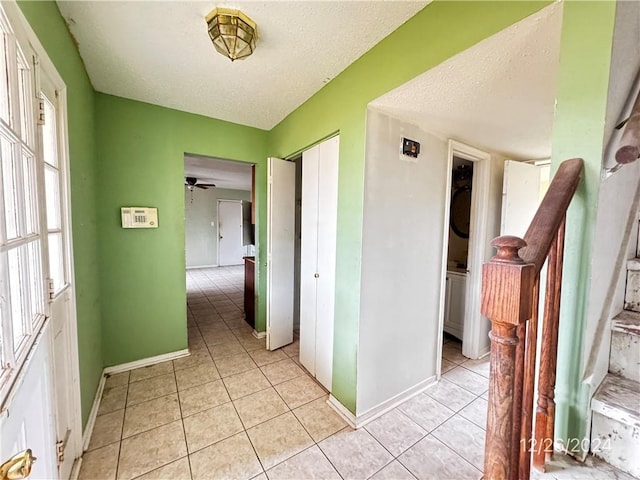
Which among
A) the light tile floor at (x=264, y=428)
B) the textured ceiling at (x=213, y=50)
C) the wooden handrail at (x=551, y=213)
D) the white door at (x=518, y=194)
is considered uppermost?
the textured ceiling at (x=213, y=50)

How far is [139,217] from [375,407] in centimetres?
256

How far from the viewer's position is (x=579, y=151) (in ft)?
2.43

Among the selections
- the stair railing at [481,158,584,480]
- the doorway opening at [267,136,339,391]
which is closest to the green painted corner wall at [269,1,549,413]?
the doorway opening at [267,136,339,391]

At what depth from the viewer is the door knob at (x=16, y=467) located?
52 cm

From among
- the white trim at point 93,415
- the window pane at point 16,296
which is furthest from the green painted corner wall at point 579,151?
the white trim at point 93,415

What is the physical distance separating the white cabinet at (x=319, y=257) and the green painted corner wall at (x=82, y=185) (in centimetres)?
159

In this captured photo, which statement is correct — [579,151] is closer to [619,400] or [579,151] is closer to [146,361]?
[619,400]

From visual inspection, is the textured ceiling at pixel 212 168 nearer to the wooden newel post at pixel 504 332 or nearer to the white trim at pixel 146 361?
the white trim at pixel 146 361

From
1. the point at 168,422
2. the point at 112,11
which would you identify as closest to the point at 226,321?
the point at 168,422

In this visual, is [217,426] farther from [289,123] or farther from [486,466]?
[289,123]

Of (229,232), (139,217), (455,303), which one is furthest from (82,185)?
(229,232)

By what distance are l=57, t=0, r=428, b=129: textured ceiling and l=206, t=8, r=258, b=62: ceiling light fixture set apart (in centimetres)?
3

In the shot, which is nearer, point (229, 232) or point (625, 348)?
point (625, 348)

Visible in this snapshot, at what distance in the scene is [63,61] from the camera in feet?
4.55
